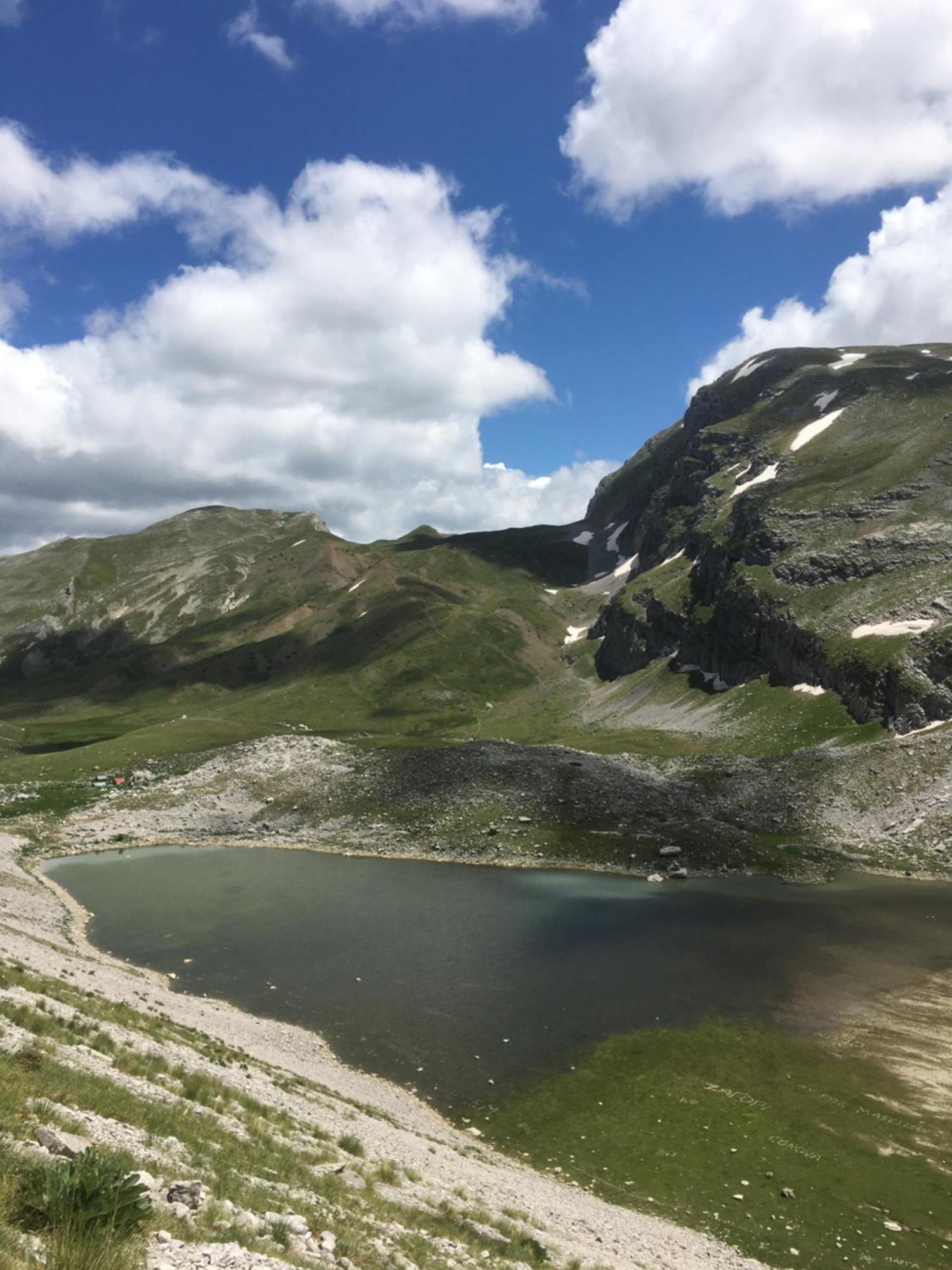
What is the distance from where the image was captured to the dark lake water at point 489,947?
37562mm

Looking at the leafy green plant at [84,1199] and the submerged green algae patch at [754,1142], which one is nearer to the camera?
the leafy green plant at [84,1199]

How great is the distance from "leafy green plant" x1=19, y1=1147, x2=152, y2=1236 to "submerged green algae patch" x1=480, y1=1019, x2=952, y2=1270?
21065 mm

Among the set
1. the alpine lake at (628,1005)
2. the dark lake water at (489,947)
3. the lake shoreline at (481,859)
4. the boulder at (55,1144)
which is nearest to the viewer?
the boulder at (55,1144)

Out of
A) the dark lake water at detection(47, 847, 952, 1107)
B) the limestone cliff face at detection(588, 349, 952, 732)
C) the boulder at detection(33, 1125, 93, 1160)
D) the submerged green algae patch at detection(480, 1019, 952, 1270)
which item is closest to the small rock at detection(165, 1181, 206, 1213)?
the boulder at detection(33, 1125, 93, 1160)

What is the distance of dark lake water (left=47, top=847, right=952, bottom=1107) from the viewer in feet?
123

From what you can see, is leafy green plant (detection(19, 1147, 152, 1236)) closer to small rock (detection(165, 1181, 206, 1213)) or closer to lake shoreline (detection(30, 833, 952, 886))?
small rock (detection(165, 1181, 206, 1213))

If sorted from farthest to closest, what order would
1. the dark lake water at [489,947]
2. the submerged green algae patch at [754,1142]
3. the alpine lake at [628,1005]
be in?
the dark lake water at [489,947] → the alpine lake at [628,1005] → the submerged green algae patch at [754,1142]

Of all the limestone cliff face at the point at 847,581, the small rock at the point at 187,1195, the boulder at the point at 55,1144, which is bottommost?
the small rock at the point at 187,1195

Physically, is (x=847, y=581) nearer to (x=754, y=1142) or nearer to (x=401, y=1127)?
(x=754, y=1142)

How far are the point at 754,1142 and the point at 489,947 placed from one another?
2312 centimetres

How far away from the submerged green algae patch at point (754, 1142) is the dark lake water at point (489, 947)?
282 cm

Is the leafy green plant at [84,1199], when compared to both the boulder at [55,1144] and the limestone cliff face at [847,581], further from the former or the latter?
the limestone cliff face at [847,581]

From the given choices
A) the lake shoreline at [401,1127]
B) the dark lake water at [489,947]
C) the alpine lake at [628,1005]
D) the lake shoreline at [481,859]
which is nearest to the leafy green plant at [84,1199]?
the lake shoreline at [401,1127]

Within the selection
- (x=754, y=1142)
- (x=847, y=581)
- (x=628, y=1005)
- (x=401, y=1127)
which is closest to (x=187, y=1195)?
(x=401, y=1127)
